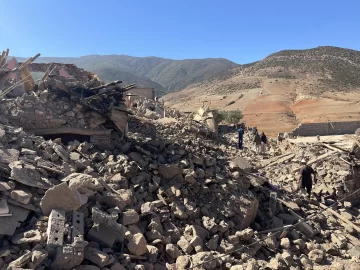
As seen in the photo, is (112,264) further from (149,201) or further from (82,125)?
(82,125)

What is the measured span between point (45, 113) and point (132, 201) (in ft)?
9.77

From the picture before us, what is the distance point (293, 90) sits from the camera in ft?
155

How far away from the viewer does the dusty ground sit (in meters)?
29.4

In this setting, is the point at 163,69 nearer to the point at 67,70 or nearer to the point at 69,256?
the point at 67,70

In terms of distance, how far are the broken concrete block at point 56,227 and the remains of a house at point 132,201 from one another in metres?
0.01

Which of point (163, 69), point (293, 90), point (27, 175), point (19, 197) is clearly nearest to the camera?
point (19, 197)

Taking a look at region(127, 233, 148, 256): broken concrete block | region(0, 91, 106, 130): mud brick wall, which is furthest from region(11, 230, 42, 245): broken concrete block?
region(0, 91, 106, 130): mud brick wall

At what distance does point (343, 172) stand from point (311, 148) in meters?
1.82

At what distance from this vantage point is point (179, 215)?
528cm

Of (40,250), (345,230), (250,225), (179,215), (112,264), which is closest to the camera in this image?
(40,250)

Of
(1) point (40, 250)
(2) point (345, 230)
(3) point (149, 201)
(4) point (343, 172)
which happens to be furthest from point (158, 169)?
(4) point (343, 172)

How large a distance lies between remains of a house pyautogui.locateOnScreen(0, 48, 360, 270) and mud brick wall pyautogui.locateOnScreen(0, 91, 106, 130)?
0.07 ft

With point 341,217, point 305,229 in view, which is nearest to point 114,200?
point 305,229

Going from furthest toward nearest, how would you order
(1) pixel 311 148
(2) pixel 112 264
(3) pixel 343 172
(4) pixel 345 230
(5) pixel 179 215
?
(1) pixel 311 148, (3) pixel 343 172, (4) pixel 345 230, (5) pixel 179 215, (2) pixel 112 264
